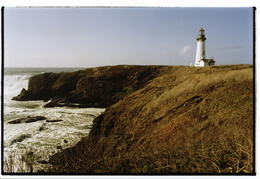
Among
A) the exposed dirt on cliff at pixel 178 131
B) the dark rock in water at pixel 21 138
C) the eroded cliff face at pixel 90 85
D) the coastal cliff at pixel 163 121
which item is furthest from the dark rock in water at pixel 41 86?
the exposed dirt on cliff at pixel 178 131

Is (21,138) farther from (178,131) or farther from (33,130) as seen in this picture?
(178,131)

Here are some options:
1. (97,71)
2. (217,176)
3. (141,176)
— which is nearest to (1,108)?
(97,71)

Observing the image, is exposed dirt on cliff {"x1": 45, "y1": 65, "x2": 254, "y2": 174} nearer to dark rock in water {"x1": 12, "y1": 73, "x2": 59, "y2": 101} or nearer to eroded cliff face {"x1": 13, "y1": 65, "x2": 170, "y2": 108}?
eroded cliff face {"x1": 13, "y1": 65, "x2": 170, "y2": 108}

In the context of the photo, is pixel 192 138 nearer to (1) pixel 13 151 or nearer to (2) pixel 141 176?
(2) pixel 141 176

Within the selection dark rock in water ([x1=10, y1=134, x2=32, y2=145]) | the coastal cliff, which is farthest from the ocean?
the coastal cliff

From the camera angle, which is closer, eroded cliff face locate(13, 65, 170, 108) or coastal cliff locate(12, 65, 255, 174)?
coastal cliff locate(12, 65, 255, 174)

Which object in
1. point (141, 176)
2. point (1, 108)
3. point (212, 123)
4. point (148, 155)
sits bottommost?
point (141, 176)

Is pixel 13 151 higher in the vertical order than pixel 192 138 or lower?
lower
